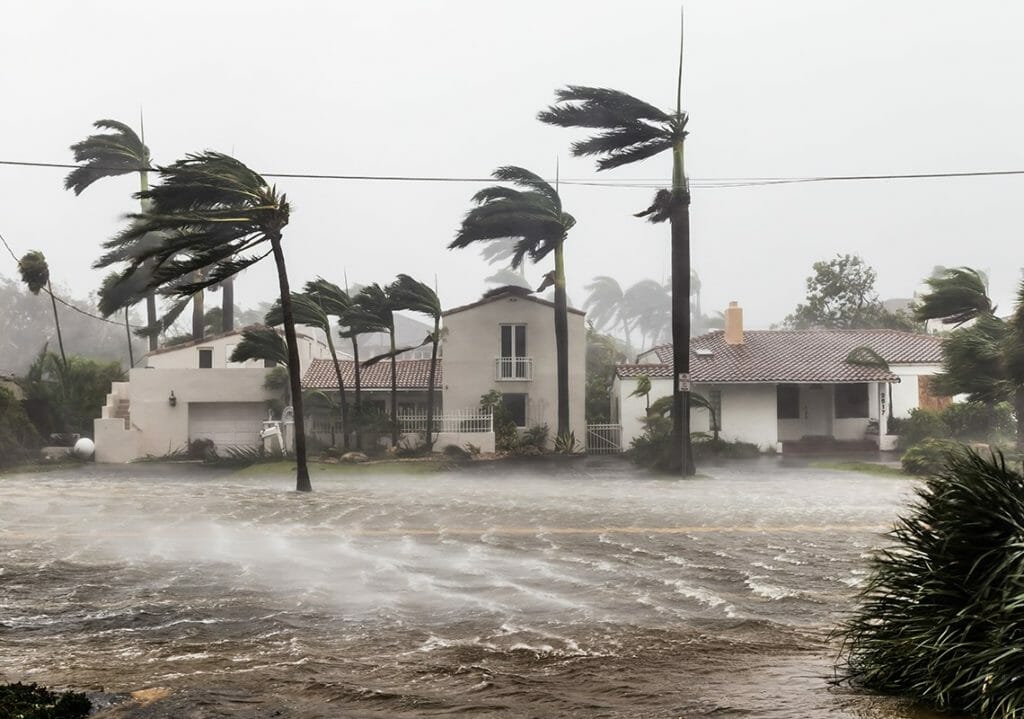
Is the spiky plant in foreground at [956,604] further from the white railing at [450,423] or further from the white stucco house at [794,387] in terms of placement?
the white stucco house at [794,387]

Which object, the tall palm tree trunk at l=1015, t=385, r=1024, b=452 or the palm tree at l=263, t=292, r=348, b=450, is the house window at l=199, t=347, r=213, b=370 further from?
the tall palm tree trunk at l=1015, t=385, r=1024, b=452

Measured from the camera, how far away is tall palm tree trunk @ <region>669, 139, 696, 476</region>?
3600 centimetres

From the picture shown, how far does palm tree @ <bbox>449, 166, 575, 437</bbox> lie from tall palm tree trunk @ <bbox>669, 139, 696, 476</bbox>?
21.0 ft

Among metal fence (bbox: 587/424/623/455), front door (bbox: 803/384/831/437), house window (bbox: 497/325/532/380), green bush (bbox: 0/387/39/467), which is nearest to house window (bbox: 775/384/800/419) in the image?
front door (bbox: 803/384/831/437)

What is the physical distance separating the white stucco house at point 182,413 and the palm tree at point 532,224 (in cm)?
1048

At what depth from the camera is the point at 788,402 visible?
46.2m

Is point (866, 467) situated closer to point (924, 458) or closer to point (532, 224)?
point (924, 458)

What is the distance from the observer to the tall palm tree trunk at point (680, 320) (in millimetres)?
36000

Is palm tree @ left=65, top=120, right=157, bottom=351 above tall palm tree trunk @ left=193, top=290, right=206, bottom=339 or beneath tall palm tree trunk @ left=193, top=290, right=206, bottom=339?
above

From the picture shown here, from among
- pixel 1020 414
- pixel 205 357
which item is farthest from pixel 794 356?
pixel 205 357

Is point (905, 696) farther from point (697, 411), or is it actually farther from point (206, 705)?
point (697, 411)

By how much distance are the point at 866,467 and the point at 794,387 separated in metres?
9.90

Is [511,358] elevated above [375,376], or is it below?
above

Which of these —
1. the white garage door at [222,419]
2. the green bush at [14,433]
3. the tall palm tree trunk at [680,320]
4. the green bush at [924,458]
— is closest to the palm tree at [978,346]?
the green bush at [924,458]
